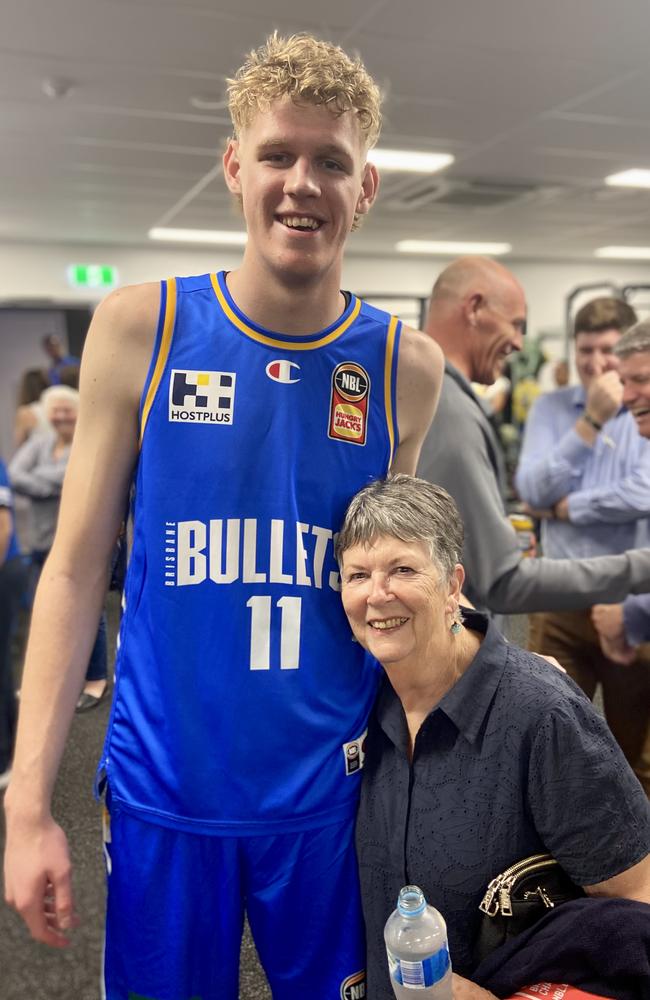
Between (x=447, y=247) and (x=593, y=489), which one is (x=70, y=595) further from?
(x=447, y=247)

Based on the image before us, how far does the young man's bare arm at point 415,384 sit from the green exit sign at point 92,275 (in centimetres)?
950

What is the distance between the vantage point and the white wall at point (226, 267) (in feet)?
31.8

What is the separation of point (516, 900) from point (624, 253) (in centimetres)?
1083

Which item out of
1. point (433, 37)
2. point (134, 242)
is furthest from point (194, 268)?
point (433, 37)

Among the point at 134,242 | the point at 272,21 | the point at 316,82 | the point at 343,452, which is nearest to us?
the point at 316,82

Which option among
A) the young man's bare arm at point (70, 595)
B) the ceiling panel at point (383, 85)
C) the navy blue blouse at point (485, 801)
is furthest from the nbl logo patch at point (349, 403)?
the ceiling panel at point (383, 85)

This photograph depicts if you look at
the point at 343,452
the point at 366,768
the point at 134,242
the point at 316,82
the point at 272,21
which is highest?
the point at 134,242

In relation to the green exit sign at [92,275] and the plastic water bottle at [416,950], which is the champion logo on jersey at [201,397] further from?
the green exit sign at [92,275]

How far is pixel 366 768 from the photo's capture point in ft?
3.71

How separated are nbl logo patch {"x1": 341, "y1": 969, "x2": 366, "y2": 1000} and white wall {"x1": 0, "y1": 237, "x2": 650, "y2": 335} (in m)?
9.40

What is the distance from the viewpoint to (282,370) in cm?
103

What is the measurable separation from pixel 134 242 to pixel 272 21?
6.57m

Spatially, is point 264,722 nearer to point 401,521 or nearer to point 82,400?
point 401,521

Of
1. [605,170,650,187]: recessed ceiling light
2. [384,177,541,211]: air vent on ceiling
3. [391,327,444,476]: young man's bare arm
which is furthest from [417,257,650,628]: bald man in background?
[605,170,650,187]: recessed ceiling light
